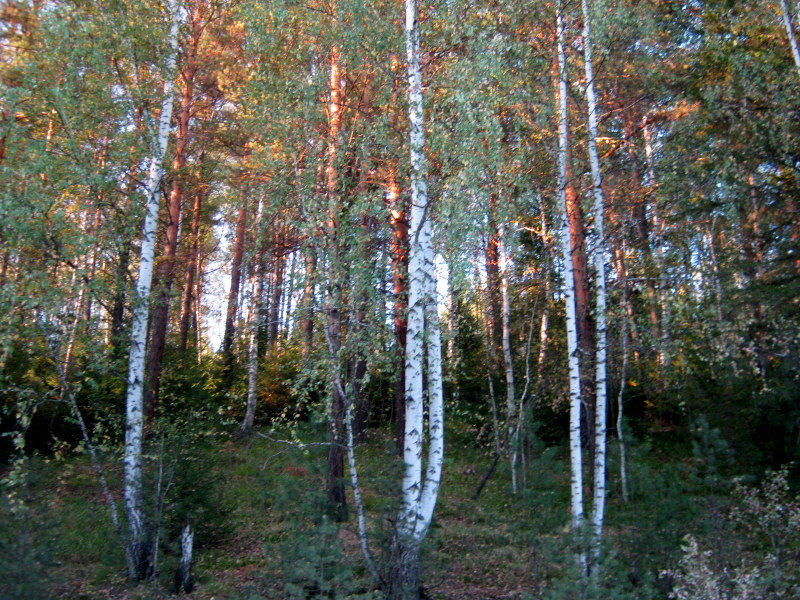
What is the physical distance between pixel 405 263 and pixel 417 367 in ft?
10.9

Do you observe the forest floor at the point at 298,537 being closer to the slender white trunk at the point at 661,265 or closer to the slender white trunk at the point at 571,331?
the slender white trunk at the point at 571,331

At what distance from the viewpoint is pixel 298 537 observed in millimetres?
5816

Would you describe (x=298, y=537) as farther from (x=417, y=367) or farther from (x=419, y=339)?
(x=419, y=339)

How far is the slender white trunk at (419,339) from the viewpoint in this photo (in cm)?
706

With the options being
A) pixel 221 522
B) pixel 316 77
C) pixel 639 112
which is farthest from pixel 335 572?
pixel 639 112

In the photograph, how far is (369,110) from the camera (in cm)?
976

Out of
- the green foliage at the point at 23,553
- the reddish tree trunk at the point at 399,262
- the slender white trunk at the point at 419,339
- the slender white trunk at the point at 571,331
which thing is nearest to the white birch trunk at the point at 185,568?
the green foliage at the point at 23,553

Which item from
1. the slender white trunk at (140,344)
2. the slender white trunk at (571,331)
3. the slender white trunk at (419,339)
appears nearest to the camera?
the slender white trunk at (419,339)

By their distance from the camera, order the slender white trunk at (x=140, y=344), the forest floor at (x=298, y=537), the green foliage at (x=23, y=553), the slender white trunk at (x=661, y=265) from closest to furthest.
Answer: the green foliage at (x=23, y=553)
the forest floor at (x=298, y=537)
the slender white trunk at (x=140, y=344)
the slender white trunk at (x=661, y=265)

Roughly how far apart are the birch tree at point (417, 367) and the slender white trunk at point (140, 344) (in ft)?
10.9

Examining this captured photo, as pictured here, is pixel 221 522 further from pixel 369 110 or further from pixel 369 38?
pixel 369 38

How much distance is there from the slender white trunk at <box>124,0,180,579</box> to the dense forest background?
1.6 inches

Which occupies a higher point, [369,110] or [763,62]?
[763,62]

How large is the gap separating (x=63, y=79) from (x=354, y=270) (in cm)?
489
